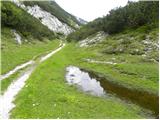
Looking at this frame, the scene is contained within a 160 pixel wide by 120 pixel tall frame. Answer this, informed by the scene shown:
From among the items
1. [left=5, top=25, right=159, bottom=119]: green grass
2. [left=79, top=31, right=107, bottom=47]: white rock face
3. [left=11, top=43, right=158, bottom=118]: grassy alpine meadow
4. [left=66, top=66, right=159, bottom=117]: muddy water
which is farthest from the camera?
[left=79, top=31, right=107, bottom=47]: white rock face

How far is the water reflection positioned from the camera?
43.4m

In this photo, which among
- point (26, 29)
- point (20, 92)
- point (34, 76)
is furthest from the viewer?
point (26, 29)

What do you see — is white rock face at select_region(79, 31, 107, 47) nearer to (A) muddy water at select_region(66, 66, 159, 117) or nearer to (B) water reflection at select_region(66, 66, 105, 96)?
(B) water reflection at select_region(66, 66, 105, 96)

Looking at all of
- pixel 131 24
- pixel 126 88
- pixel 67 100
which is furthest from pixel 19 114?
pixel 131 24

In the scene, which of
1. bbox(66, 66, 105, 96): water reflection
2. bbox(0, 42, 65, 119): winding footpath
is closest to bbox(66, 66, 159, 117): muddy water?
bbox(66, 66, 105, 96): water reflection

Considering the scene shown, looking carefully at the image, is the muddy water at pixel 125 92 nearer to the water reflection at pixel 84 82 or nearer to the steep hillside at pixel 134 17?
the water reflection at pixel 84 82

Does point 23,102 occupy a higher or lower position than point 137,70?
lower

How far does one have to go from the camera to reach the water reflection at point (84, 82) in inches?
1710

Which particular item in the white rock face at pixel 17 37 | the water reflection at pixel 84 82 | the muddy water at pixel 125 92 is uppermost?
the muddy water at pixel 125 92

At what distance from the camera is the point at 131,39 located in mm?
88250

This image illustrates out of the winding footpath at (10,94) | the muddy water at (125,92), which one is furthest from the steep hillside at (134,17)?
the winding footpath at (10,94)

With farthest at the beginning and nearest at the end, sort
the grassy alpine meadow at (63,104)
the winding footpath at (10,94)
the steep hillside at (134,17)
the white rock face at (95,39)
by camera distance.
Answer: the white rock face at (95,39)
the steep hillside at (134,17)
the winding footpath at (10,94)
the grassy alpine meadow at (63,104)

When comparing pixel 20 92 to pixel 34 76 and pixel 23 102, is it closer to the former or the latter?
pixel 23 102

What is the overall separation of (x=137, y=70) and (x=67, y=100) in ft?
79.2
